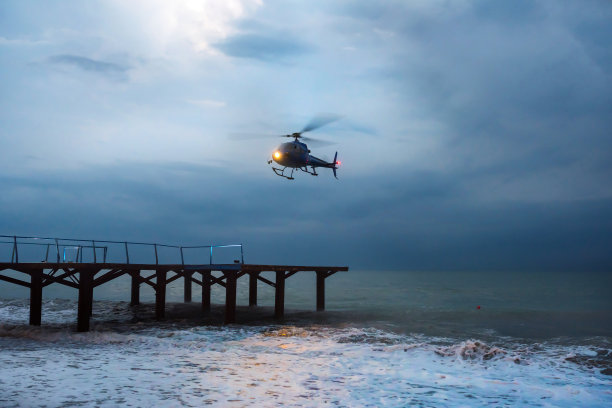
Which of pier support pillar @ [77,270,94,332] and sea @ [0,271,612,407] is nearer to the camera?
sea @ [0,271,612,407]

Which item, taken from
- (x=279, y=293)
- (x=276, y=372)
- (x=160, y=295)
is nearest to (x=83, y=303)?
(x=160, y=295)

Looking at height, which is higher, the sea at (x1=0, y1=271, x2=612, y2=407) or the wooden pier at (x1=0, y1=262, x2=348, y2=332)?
the wooden pier at (x1=0, y1=262, x2=348, y2=332)

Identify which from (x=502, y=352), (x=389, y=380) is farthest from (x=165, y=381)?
(x=502, y=352)

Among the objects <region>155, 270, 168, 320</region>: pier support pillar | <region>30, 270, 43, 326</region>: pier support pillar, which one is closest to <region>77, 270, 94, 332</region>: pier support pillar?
<region>30, 270, 43, 326</region>: pier support pillar

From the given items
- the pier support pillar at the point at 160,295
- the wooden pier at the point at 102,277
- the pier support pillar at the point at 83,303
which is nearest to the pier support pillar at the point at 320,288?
Result: the wooden pier at the point at 102,277

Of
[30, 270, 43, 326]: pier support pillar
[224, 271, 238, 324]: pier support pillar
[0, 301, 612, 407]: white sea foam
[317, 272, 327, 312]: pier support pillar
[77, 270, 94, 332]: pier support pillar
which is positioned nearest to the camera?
[0, 301, 612, 407]: white sea foam

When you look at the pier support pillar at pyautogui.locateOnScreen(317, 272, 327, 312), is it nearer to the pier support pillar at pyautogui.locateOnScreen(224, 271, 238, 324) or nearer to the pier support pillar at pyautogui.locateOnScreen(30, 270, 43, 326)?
the pier support pillar at pyautogui.locateOnScreen(224, 271, 238, 324)

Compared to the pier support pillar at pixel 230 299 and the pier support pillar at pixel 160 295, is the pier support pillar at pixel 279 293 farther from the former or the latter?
the pier support pillar at pixel 160 295

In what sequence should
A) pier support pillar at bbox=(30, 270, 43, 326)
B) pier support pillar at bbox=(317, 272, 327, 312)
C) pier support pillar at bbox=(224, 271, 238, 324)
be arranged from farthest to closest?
1. pier support pillar at bbox=(317, 272, 327, 312)
2. pier support pillar at bbox=(224, 271, 238, 324)
3. pier support pillar at bbox=(30, 270, 43, 326)

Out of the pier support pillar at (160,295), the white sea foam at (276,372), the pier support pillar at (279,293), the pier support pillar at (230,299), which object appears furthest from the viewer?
the pier support pillar at (279,293)
